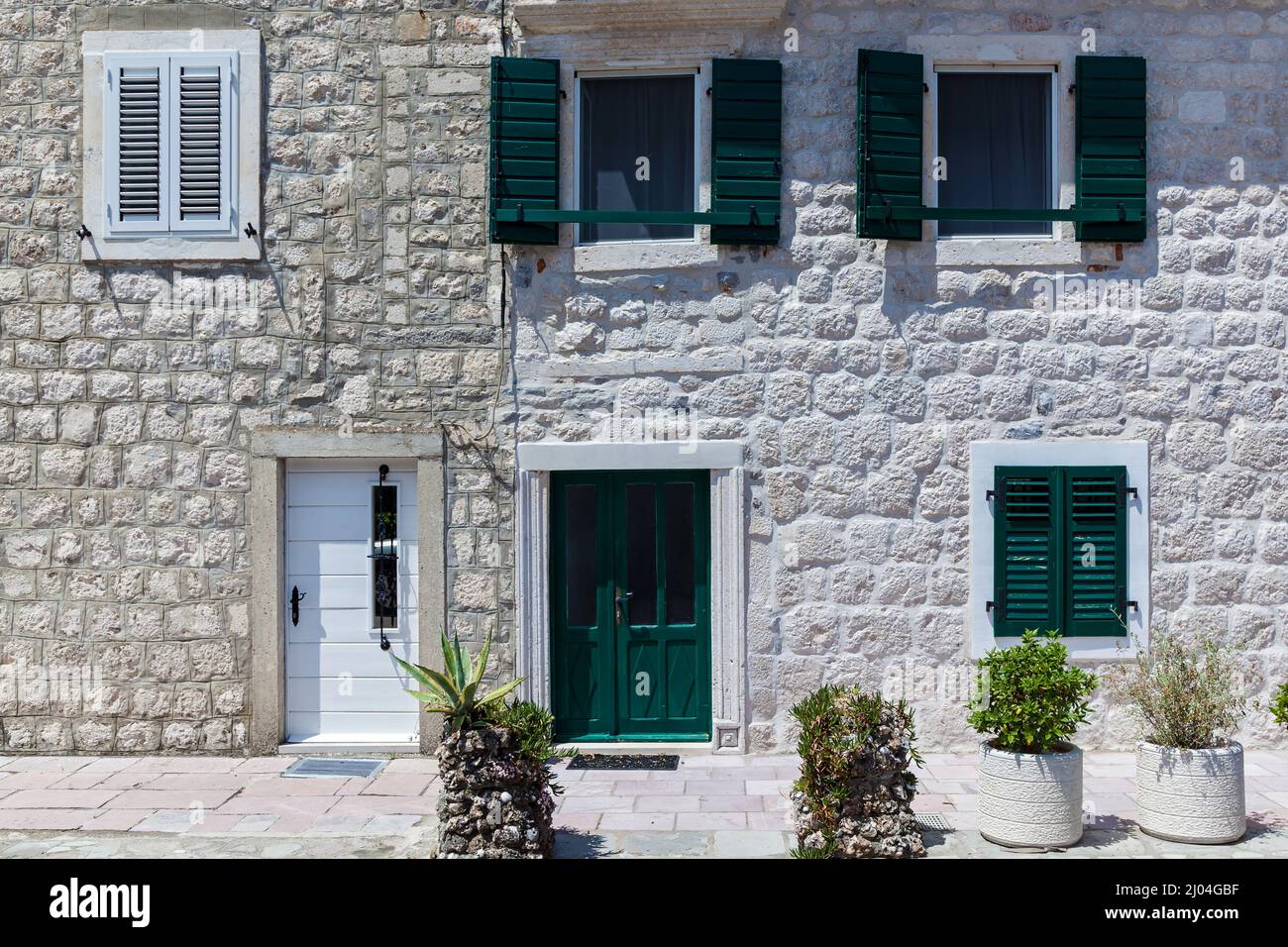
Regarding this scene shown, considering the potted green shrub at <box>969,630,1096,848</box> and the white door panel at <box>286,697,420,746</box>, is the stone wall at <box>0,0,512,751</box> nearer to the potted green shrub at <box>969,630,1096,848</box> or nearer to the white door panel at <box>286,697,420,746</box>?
the white door panel at <box>286,697,420,746</box>

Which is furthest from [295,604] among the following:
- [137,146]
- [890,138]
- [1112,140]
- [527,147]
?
[1112,140]

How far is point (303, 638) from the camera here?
7562mm

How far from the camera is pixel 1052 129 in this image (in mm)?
7480

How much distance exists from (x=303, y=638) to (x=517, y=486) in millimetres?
1857

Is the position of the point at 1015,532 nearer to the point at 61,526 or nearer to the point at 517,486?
the point at 517,486

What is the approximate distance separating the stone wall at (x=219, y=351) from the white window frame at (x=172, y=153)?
3.6 inches

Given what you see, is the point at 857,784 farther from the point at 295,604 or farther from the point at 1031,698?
the point at 295,604

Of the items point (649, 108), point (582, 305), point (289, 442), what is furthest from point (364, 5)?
point (289, 442)

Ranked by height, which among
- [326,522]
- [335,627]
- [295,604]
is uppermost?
[326,522]

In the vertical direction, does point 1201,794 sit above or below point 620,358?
below

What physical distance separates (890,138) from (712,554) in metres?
3.02

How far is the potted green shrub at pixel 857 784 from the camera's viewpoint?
207 inches

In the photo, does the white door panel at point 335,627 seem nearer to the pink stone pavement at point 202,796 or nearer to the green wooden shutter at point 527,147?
the pink stone pavement at point 202,796

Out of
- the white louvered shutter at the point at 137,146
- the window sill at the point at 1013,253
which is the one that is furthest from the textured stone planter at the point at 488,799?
the white louvered shutter at the point at 137,146
